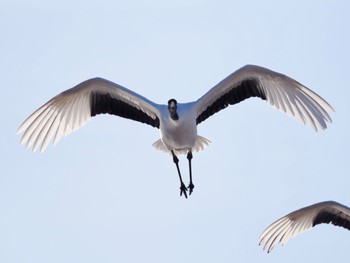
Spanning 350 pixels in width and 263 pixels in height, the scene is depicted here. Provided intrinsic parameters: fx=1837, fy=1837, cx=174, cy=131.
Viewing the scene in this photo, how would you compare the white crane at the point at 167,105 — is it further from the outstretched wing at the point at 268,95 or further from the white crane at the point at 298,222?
the white crane at the point at 298,222

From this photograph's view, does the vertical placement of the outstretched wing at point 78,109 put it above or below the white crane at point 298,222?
above

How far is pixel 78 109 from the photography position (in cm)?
3325

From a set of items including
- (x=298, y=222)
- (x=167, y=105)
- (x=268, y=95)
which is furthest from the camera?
(x=298, y=222)

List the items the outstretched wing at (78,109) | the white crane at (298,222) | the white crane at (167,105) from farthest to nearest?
the white crane at (298,222) < the outstretched wing at (78,109) < the white crane at (167,105)

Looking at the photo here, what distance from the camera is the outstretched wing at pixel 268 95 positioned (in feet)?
108

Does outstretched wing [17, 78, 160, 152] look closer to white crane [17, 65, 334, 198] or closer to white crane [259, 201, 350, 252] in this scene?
white crane [17, 65, 334, 198]

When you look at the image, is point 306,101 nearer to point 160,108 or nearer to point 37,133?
point 160,108

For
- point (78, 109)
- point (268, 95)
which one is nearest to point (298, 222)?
point (268, 95)

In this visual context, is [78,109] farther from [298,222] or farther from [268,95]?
[298,222]

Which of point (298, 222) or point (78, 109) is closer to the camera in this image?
point (78, 109)

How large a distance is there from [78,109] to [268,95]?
3445mm

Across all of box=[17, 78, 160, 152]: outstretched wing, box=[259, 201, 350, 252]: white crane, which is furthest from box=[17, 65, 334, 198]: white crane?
box=[259, 201, 350, 252]: white crane

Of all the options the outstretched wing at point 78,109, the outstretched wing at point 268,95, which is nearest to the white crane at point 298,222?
Answer: the outstretched wing at point 268,95

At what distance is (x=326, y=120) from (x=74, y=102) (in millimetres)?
4554
